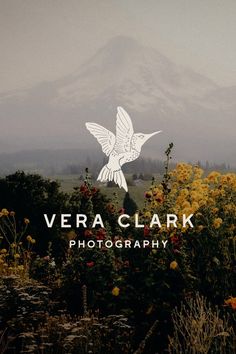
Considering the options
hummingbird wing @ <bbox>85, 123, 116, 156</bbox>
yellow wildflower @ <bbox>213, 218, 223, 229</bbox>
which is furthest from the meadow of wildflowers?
hummingbird wing @ <bbox>85, 123, 116, 156</bbox>

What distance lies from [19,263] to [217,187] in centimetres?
307

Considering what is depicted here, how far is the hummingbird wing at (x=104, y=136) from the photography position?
707 cm

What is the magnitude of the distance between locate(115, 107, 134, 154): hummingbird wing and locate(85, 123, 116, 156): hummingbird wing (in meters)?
0.08

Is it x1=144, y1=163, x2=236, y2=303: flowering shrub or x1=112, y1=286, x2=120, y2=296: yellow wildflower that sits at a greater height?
x1=144, y1=163, x2=236, y2=303: flowering shrub

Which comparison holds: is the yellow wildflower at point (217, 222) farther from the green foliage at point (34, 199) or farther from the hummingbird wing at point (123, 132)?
the green foliage at point (34, 199)

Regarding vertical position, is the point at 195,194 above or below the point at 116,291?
above

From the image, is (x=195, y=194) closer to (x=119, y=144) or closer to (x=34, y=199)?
(x=119, y=144)

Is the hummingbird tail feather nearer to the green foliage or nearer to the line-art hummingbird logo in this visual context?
the line-art hummingbird logo

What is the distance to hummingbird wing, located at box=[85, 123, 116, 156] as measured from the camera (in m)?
7.07

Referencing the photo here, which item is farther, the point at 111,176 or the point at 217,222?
the point at 111,176

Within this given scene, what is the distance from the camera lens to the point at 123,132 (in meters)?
7.09

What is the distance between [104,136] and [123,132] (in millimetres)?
252

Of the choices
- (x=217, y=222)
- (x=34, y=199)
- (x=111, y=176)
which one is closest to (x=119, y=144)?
(x=111, y=176)

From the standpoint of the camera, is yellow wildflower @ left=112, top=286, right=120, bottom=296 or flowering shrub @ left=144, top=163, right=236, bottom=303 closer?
yellow wildflower @ left=112, top=286, right=120, bottom=296
